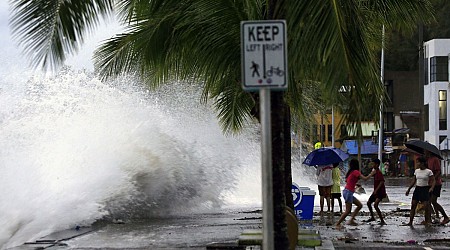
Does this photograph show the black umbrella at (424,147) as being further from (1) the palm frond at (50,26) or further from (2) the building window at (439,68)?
(2) the building window at (439,68)

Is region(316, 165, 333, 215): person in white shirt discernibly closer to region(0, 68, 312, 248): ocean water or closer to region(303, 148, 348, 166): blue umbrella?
region(303, 148, 348, 166): blue umbrella

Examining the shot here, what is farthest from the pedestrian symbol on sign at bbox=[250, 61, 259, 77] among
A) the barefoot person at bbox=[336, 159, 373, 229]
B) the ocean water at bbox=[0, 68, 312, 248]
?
the barefoot person at bbox=[336, 159, 373, 229]

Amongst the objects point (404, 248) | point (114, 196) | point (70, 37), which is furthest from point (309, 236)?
point (114, 196)

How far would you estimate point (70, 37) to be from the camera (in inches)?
332

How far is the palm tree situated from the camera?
8.46 m

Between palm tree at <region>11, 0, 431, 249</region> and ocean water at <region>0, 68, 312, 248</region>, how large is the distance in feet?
11.7

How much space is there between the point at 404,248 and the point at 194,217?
8.47 m

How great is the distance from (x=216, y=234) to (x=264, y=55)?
9076 mm

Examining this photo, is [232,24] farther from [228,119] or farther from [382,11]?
[228,119]

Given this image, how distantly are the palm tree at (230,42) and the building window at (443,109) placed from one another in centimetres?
5253

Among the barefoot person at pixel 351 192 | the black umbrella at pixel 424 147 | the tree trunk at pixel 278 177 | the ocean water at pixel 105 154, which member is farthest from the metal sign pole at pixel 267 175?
the black umbrella at pixel 424 147

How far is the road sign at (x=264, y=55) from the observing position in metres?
7.19

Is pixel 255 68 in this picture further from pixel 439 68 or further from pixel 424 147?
pixel 439 68

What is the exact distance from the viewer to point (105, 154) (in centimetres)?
2155
